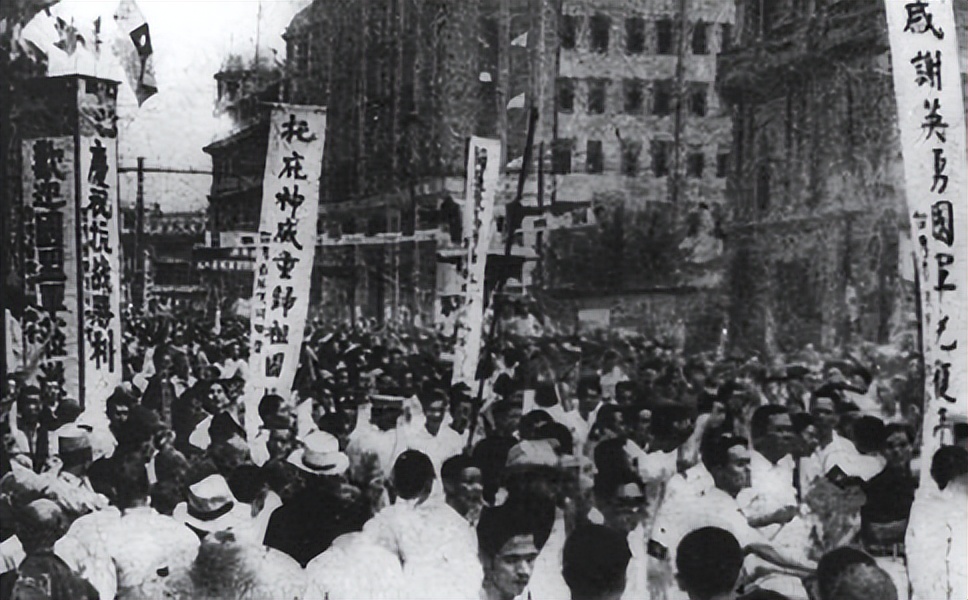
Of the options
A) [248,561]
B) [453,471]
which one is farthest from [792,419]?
[248,561]

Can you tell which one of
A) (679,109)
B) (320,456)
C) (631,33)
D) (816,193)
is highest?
(631,33)

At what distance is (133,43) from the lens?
3650 millimetres

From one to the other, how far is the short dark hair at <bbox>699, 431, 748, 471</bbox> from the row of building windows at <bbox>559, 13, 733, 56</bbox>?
1447mm

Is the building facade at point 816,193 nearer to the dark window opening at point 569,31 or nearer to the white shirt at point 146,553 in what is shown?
the dark window opening at point 569,31

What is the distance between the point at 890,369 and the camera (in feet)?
13.0

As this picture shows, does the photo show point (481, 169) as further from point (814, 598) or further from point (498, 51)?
point (814, 598)

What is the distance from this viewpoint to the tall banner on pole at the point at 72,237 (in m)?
3.72

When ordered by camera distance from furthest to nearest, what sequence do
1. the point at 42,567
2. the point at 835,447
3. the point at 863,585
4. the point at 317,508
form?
the point at 835,447, the point at 863,585, the point at 317,508, the point at 42,567

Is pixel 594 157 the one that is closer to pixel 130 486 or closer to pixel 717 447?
pixel 717 447

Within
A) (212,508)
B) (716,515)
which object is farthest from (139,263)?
(716,515)

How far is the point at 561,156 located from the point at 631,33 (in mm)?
524

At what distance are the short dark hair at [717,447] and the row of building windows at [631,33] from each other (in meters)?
1.45

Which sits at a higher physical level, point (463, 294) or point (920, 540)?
point (463, 294)

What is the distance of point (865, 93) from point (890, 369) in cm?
106
